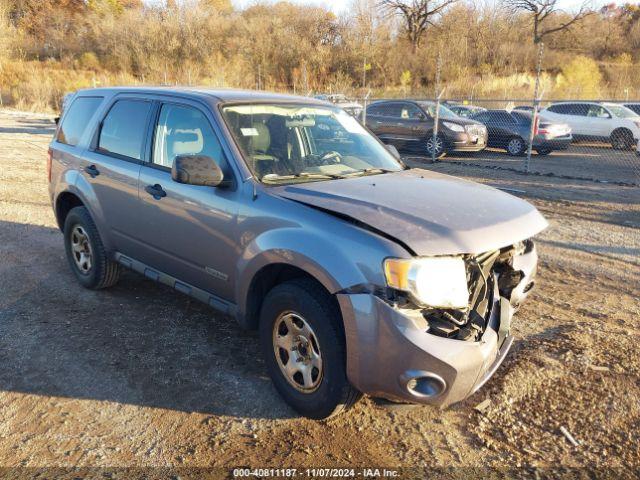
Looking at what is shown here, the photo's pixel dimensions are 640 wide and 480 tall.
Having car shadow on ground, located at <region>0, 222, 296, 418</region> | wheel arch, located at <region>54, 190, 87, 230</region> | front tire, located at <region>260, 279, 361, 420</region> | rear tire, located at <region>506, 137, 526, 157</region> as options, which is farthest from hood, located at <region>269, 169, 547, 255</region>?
rear tire, located at <region>506, 137, 526, 157</region>

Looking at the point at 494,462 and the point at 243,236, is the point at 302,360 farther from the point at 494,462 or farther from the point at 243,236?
the point at 494,462

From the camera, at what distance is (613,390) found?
343 centimetres

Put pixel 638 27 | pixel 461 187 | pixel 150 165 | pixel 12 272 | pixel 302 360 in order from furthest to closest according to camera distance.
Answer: pixel 638 27 < pixel 12 272 < pixel 150 165 < pixel 461 187 < pixel 302 360

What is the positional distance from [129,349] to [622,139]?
60.3 feet

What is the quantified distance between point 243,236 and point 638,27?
64.7 m

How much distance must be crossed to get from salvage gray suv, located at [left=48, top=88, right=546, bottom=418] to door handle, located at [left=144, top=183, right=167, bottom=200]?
16mm

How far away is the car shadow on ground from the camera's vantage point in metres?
3.35

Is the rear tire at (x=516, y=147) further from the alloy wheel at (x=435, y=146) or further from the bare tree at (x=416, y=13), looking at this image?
the bare tree at (x=416, y=13)

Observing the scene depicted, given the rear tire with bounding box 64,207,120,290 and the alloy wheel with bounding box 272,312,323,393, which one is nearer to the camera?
the alloy wheel with bounding box 272,312,323,393

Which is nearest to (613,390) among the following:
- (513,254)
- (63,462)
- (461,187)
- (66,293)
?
(513,254)

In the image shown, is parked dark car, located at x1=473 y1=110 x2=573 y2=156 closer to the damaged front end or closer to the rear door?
the damaged front end

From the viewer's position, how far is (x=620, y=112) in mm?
18141

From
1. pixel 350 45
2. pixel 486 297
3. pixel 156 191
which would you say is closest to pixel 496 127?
pixel 156 191

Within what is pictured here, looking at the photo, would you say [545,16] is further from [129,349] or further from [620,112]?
[129,349]
